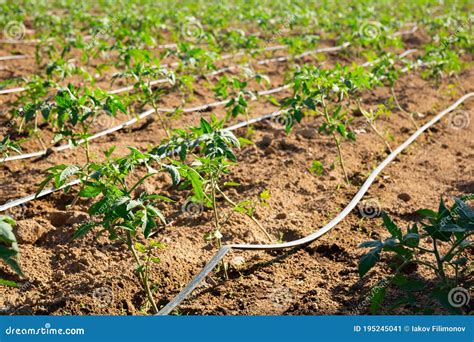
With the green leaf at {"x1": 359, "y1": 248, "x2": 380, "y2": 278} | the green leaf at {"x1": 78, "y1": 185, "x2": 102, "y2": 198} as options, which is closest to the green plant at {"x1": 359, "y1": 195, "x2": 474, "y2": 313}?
the green leaf at {"x1": 359, "y1": 248, "x2": 380, "y2": 278}

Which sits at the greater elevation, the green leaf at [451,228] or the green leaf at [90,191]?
the green leaf at [90,191]

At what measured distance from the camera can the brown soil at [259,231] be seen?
9.36ft

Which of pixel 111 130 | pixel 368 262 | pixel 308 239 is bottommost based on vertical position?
pixel 308 239

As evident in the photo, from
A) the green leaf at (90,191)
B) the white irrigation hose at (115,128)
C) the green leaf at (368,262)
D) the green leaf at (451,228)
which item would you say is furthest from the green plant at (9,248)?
the white irrigation hose at (115,128)

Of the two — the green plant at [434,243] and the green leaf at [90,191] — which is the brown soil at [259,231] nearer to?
the green plant at [434,243]

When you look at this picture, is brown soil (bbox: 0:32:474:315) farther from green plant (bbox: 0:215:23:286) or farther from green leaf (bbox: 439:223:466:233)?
green plant (bbox: 0:215:23:286)

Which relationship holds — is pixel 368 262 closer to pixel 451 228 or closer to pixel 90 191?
pixel 451 228

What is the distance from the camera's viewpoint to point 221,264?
122 inches

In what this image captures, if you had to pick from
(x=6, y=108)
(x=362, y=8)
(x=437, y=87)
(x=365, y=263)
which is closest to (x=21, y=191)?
(x=6, y=108)

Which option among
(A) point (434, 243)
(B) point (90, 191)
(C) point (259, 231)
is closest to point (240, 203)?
(C) point (259, 231)

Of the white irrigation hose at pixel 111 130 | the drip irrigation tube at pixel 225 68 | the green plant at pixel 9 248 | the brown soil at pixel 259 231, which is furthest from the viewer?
the drip irrigation tube at pixel 225 68

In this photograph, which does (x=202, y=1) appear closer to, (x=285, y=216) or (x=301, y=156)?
(x=301, y=156)

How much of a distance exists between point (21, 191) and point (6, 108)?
1749 mm

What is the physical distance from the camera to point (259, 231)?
136 inches
